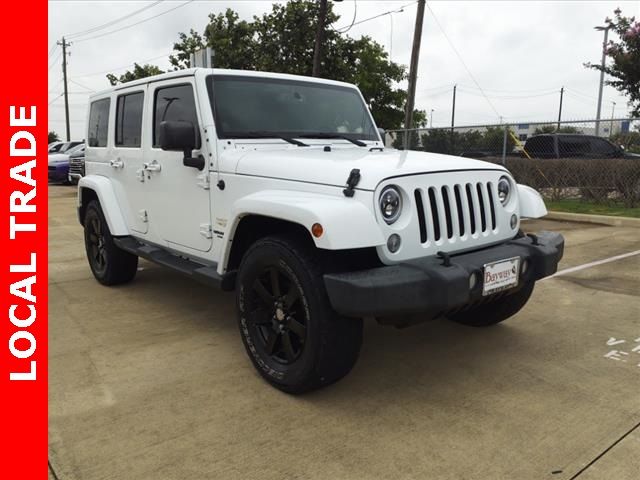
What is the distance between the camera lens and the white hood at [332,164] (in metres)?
2.89

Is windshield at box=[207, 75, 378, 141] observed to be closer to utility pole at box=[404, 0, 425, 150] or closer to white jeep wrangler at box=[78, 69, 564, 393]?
white jeep wrangler at box=[78, 69, 564, 393]

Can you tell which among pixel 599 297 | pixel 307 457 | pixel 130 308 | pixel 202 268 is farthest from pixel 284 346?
pixel 599 297

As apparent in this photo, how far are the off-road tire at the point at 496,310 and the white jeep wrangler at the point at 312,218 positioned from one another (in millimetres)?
12

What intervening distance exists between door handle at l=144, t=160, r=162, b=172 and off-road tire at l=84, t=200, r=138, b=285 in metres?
1.01

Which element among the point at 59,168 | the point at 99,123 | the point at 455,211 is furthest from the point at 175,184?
the point at 59,168

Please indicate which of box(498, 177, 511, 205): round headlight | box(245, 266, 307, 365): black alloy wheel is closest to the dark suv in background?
box(498, 177, 511, 205): round headlight

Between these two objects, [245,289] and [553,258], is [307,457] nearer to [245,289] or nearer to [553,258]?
[245,289]

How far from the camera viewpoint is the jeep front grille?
115 inches

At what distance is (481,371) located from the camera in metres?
3.43

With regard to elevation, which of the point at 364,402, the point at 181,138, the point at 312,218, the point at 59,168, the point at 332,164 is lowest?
the point at 364,402

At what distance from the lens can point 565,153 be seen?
11.6 metres

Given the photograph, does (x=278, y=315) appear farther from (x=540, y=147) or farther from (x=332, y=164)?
(x=540, y=147)

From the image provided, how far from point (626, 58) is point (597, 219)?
19.3ft

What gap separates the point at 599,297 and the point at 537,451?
2922 mm
